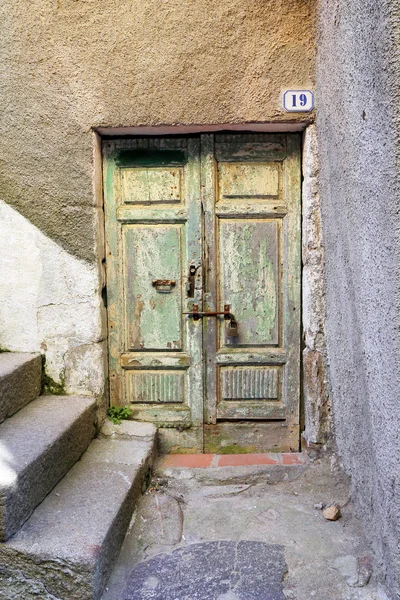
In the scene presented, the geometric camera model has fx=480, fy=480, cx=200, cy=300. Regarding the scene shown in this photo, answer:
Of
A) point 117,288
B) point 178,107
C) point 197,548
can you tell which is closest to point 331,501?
point 197,548

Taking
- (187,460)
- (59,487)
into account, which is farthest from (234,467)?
(59,487)

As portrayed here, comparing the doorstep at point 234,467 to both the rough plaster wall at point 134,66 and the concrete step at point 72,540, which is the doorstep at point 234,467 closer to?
the concrete step at point 72,540

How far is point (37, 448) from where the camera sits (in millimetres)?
2141

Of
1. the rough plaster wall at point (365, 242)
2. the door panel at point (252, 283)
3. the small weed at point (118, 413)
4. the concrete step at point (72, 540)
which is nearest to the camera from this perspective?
the rough plaster wall at point (365, 242)

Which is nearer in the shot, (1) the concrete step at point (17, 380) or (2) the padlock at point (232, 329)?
(1) the concrete step at point (17, 380)

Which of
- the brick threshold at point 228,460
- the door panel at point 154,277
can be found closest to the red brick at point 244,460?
the brick threshold at point 228,460

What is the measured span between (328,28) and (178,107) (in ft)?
2.86

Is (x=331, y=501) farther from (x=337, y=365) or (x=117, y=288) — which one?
(x=117, y=288)

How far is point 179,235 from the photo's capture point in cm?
293

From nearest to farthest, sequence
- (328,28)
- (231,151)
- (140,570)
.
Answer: (140,570), (328,28), (231,151)

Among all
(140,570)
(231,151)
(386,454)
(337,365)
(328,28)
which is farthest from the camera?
(231,151)

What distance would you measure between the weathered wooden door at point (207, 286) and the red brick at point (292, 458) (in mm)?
62

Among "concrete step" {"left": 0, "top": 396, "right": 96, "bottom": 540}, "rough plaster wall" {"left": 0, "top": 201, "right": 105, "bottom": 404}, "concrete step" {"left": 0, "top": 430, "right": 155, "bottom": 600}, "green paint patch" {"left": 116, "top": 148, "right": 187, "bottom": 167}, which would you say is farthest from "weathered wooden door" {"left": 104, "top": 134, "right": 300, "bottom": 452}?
"concrete step" {"left": 0, "top": 430, "right": 155, "bottom": 600}

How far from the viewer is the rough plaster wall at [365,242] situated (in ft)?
5.56
